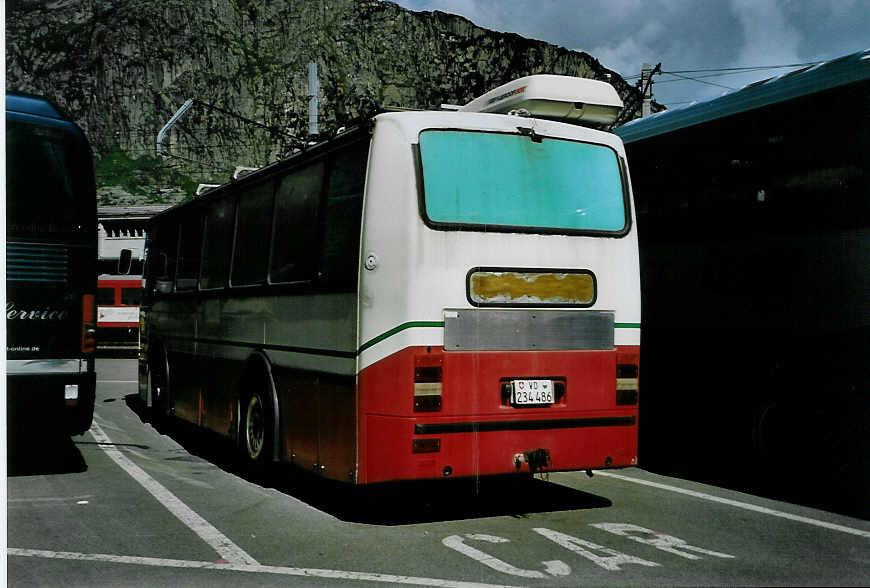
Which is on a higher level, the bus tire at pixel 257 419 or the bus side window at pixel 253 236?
the bus side window at pixel 253 236

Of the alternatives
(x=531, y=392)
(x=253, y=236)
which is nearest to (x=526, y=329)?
(x=531, y=392)

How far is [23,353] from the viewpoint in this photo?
8.28 m

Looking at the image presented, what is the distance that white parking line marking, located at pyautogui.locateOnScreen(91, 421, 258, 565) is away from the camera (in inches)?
234

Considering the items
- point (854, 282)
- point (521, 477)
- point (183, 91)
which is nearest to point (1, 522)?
point (521, 477)

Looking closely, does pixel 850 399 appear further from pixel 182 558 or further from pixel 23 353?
pixel 23 353

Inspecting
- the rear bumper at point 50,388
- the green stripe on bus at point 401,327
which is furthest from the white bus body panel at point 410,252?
the rear bumper at point 50,388

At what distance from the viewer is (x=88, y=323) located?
8672mm

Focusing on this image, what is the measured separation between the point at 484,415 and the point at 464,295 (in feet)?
2.81

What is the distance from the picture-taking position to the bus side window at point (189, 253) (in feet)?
35.9

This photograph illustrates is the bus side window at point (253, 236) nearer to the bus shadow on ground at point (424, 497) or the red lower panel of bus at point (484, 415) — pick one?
the bus shadow on ground at point (424, 497)

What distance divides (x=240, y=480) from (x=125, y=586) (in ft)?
11.8

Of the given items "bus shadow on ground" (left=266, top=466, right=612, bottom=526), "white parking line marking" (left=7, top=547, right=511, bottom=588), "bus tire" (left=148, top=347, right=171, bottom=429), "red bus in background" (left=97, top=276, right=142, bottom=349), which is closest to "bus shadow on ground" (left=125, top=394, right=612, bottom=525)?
"bus shadow on ground" (left=266, top=466, right=612, bottom=526)

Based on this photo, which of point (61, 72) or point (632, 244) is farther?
point (61, 72)

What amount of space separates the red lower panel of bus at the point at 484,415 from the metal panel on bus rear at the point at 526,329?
0.22 feet
